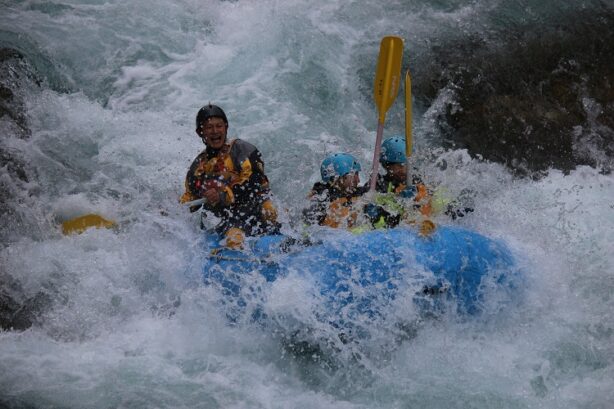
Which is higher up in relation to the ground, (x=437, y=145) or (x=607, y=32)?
(x=607, y=32)

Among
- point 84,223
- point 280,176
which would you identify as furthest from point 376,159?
point 84,223

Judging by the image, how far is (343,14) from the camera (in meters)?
9.65

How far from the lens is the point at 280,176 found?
7750 mm

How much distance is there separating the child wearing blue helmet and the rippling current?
43 cm

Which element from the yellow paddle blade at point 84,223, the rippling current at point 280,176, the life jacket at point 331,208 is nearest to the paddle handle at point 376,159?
the life jacket at point 331,208

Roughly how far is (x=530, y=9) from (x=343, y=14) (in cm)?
232

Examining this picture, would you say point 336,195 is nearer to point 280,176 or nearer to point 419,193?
point 419,193

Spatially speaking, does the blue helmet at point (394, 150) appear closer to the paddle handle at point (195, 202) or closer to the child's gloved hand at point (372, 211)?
the child's gloved hand at point (372, 211)

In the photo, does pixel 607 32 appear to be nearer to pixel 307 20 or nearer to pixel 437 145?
pixel 437 145

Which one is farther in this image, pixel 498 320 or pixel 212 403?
pixel 498 320

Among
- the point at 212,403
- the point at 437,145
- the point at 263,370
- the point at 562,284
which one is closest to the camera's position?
the point at 212,403

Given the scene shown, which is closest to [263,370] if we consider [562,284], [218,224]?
[218,224]

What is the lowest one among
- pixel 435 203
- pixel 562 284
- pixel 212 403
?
pixel 212 403

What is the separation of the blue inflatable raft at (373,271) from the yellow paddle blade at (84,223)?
5.27 ft
